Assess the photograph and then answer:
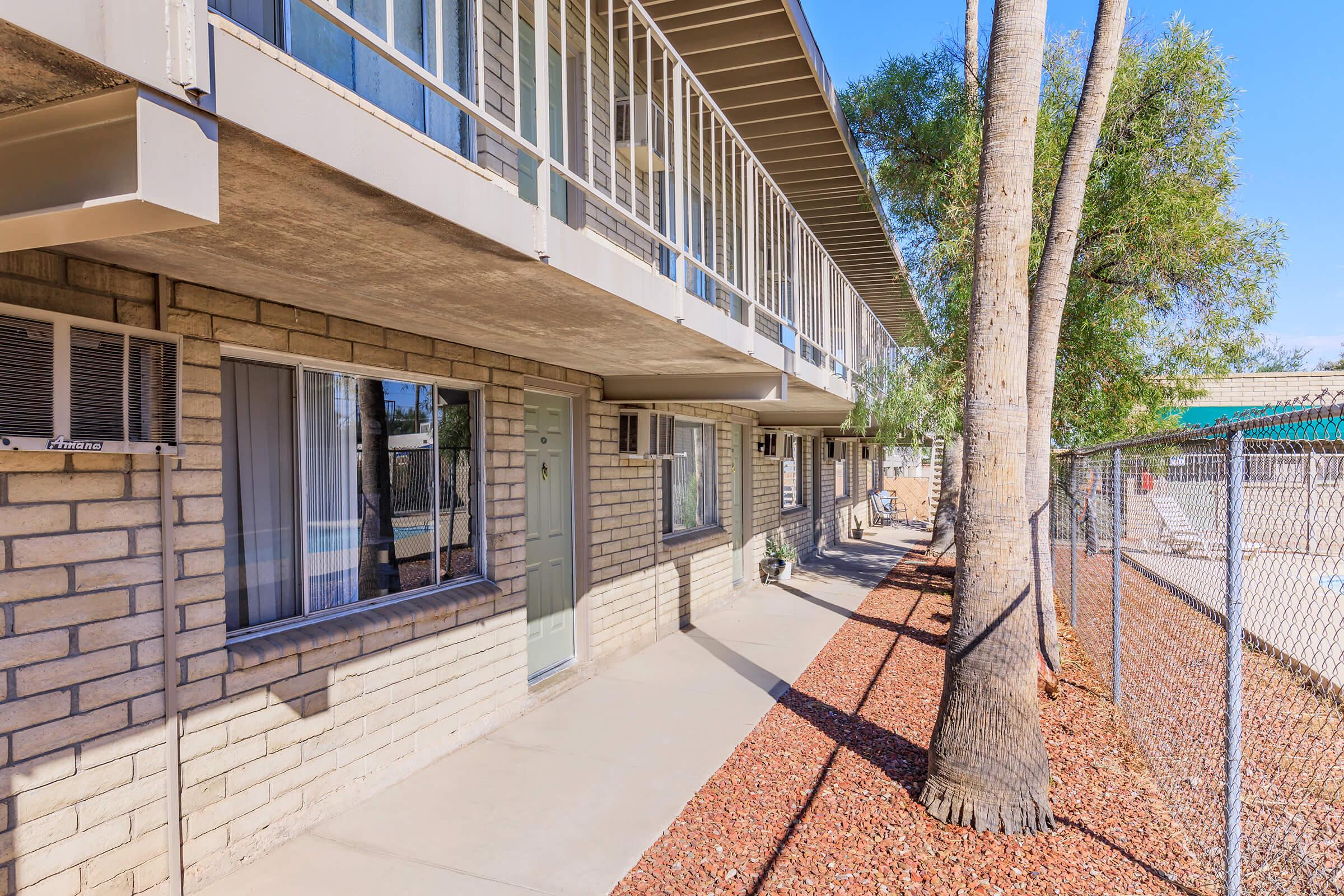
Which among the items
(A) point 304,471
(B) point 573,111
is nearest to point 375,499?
(A) point 304,471

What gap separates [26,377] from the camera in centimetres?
280

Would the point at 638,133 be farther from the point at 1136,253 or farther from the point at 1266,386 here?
→ the point at 1266,386

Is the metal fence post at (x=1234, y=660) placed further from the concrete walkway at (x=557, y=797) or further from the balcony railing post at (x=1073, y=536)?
the balcony railing post at (x=1073, y=536)

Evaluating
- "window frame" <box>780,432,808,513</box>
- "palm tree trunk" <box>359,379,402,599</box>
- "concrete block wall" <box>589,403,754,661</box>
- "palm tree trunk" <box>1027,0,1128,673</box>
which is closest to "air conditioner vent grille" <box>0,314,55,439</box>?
"palm tree trunk" <box>359,379,402,599</box>

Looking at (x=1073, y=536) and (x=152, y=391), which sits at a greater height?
(x=152, y=391)

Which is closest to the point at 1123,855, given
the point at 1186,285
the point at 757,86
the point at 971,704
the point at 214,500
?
the point at 971,704

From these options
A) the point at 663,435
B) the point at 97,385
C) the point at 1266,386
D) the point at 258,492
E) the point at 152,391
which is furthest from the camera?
the point at 1266,386

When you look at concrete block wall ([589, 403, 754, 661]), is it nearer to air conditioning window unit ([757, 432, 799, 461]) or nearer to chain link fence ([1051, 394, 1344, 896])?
air conditioning window unit ([757, 432, 799, 461])

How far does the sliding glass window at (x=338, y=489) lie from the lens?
384 cm

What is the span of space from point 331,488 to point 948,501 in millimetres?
11858

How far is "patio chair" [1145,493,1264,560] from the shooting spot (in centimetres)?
460

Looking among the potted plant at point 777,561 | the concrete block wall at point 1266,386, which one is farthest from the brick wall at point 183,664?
the concrete block wall at point 1266,386

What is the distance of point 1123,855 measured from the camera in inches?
143

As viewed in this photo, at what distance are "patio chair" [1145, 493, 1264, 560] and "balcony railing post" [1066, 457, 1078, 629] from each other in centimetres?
75
